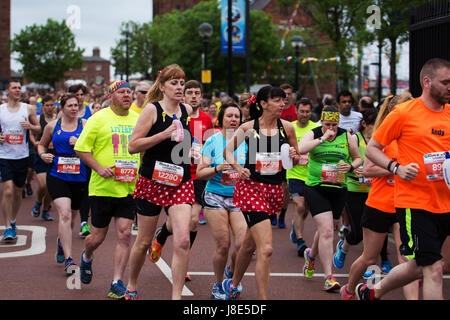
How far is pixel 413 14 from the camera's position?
1195 cm

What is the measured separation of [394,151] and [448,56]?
4815 millimetres

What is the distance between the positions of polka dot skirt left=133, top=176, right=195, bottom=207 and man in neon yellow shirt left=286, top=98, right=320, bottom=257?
11.6ft

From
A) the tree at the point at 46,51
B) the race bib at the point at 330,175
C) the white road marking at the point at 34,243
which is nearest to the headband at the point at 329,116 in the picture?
the race bib at the point at 330,175

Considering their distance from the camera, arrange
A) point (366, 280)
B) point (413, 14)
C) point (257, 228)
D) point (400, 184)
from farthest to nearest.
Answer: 1. point (413, 14)
2. point (366, 280)
3. point (257, 228)
4. point (400, 184)

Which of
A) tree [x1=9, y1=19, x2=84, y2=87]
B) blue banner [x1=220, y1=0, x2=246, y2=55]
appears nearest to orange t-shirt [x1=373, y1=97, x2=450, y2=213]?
blue banner [x1=220, y1=0, x2=246, y2=55]

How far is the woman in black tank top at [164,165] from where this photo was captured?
6.05 meters

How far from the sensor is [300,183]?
10.1 meters

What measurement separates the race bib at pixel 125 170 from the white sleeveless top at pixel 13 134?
163 inches

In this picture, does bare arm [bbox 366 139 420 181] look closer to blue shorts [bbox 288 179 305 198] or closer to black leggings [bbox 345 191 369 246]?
black leggings [bbox 345 191 369 246]

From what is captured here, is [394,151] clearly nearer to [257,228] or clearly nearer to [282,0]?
[257,228]

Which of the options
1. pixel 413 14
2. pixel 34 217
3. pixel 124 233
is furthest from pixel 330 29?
pixel 124 233

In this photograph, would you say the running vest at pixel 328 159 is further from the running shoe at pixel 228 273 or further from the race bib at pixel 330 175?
the running shoe at pixel 228 273

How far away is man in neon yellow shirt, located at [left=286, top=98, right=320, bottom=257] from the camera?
31.5 feet

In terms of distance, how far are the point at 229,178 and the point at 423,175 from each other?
218cm
